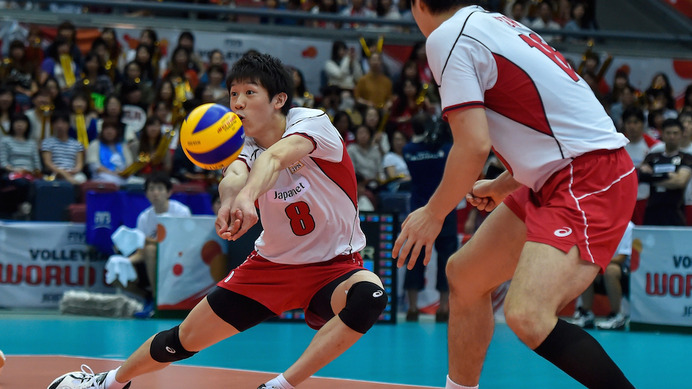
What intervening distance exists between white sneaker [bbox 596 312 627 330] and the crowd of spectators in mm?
1664

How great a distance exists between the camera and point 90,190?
1063 cm

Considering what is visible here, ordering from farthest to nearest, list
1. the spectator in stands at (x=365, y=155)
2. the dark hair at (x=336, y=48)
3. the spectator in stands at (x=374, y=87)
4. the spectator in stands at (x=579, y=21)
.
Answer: the spectator in stands at (x=579, y=21) < the dark hair at (x=336, y=48) < the spectator in stands at (x=374, y=87) < the spectator in stands at (x=365, y=155)

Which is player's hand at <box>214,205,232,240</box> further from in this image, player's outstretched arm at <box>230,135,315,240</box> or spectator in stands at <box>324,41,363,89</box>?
spectator in stands at <box>324,41,363,89</box>

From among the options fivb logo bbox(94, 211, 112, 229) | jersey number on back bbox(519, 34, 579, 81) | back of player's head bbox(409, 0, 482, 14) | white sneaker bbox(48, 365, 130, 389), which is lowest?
fivb logo bbox(94, 211, 112, 229)

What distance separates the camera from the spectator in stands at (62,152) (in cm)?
1131

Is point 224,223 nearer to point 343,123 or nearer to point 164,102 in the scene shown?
point 343,123

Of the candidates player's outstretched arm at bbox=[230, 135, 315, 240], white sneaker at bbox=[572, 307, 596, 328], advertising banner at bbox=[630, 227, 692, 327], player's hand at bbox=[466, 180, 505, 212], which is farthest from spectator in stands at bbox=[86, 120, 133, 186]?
player's hand at bbox=[466, 180, 505, 212]

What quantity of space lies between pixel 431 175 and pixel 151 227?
10.2ft

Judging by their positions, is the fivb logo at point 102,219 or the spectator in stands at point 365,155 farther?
the spectator in stands at point 365,155

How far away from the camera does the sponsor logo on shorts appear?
3.51 meters

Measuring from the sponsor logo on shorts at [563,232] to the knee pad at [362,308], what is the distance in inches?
46.0

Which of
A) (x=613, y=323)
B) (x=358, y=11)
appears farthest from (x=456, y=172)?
(x=358, y=11)

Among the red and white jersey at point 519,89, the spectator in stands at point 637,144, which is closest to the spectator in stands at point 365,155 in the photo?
the spectator in stands at point 637,144

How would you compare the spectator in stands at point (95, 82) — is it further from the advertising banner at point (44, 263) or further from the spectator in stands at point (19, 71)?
the advertising banner at point (44, 263)
